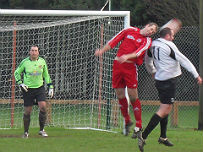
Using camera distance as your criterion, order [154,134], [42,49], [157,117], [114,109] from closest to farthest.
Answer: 1. [157,117]
2. [154,134]
3. [114,109]
4. [42,49]

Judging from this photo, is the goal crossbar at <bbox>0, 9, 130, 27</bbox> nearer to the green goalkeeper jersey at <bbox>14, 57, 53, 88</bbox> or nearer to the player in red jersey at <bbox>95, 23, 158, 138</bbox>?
the green goalkeeper jersey at <bbox>14, 57, 53, 88</bbox>

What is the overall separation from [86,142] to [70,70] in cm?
392

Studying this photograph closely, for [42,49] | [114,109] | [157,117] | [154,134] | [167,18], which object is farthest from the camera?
[167,18]

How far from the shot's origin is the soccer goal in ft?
46.9

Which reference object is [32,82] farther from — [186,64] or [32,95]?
[186,64]

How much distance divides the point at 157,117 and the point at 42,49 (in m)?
5.95

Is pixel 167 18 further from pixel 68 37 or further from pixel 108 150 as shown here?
pixel 108 150

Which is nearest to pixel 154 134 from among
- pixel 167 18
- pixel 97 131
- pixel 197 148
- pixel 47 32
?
pixel 97 131

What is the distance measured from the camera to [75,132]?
13.5 meters

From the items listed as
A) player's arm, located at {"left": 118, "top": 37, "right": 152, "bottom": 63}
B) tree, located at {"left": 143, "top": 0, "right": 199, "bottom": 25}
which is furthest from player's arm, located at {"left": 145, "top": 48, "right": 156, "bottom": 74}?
tree, located at {"left": 143, "top": 0, "right": 199, "bottom": 25}

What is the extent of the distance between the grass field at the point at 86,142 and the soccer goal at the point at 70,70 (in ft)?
3.67

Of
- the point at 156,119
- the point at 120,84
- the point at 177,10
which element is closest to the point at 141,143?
the point at 156,119

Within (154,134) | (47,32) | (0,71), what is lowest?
(154,134)

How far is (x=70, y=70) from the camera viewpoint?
14.9 m
